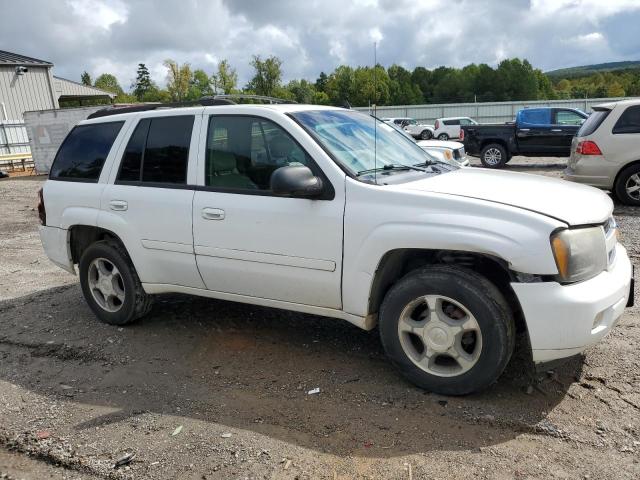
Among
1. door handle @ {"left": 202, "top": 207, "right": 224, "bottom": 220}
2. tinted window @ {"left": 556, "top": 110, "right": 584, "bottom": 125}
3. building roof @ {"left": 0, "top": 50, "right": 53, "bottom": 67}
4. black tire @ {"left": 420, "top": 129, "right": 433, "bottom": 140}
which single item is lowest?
black tire @ {"left": 420, "top": 129, "right": 433, "bottom": 140}

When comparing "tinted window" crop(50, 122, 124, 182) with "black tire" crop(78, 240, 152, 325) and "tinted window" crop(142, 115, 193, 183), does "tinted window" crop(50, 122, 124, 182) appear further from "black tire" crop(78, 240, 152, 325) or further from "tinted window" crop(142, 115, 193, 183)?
"black tire" crop(78, 240, 152, 325)

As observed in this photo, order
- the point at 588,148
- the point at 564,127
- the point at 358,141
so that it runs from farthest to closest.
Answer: the point at 564,127 < the point at 588,148 < the point at 358,141

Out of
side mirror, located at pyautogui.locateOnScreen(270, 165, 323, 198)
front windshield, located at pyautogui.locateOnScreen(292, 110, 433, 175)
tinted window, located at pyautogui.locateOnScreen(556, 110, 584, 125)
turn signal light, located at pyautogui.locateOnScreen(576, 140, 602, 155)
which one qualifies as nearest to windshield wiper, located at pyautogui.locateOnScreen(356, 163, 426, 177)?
front windshield, located at pyautogui.locateOnScreen(292, 110, 433, 175)

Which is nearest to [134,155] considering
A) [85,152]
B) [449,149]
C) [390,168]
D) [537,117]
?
[85,152]

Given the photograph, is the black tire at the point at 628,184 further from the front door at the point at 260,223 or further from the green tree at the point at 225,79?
the green tree at the point at 225,79

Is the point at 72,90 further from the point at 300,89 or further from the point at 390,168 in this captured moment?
the point at 390,168

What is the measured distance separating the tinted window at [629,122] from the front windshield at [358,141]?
6.27 meters

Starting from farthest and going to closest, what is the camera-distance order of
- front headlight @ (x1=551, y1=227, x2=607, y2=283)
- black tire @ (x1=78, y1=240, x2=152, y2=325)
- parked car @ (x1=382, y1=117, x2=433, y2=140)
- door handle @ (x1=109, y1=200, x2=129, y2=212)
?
parked car @ (x1=382, y1=117, x2=433, y2=140) < black tire @ (x1=78, y1=240, x2=152, y2=325) < door handle @ (x1=109, y1=200, x2=129, y2=212) < front headlight @ (x1=551, y1=227, x2=607, y2=283)

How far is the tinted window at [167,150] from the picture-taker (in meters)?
4.33

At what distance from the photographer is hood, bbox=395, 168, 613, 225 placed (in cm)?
320

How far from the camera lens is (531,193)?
3.45 metres

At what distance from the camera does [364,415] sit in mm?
3328

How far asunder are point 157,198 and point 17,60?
31.7 metres

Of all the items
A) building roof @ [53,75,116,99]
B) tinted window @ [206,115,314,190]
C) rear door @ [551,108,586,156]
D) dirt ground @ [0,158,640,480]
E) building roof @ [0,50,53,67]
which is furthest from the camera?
building roof @ [53,75,116,99]
